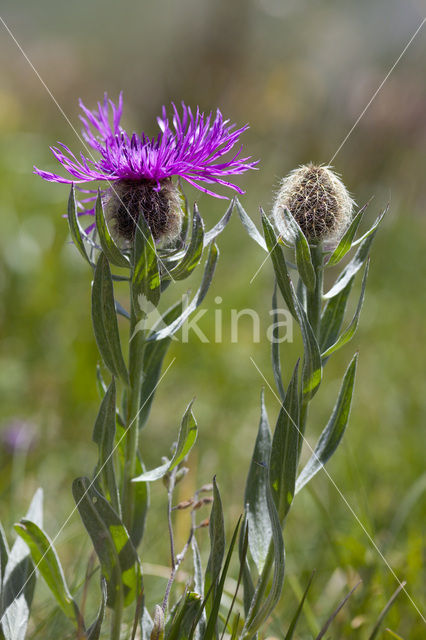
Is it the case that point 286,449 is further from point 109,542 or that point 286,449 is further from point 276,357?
point 109,542

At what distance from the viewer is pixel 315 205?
50.7 inches

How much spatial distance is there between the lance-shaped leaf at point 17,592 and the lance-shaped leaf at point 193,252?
2.28 feet

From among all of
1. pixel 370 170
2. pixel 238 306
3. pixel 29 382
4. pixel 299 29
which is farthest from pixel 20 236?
pixel 299 29

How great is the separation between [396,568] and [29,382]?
194cm

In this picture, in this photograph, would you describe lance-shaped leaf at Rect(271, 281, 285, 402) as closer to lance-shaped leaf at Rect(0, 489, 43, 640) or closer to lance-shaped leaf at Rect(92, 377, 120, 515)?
lance-shaped leaf at Rect(92, 377, 120, 515)

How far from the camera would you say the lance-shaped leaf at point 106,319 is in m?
1.22

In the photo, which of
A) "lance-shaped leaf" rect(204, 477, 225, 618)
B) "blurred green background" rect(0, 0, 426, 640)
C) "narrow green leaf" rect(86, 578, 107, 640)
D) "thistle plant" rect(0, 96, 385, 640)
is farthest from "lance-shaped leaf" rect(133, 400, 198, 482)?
"blurred green background" rect(0, 0, 426, 640)

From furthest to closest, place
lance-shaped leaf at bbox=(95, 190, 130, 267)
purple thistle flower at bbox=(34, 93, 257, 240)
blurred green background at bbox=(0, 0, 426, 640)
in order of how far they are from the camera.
A: 1. blurred green background at bbox=(0, 0, 426, 640)
2. purple thistle flower at bbox=(34, 93, 257, 240)
3. lance-shaped leaf at bbox=(95, 190, 130, 267)

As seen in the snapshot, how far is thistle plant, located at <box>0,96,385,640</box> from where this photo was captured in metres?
1.20

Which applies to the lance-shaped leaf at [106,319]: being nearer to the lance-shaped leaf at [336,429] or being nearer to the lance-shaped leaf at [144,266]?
the lance-shaped leaf at [144,266]

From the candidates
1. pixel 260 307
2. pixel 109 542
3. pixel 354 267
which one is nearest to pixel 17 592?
pixel 109 542

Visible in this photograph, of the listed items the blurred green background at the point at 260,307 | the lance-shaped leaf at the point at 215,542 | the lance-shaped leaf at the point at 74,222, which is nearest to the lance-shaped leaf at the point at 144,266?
the lance-shaped leaf at the point at 74,222

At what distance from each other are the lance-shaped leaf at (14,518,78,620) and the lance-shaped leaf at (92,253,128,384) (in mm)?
352

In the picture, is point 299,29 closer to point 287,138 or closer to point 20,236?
point 287,138
